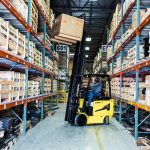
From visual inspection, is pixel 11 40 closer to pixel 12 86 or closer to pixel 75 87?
pixel 12 86

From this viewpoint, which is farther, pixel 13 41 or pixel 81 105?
pixel 81 105

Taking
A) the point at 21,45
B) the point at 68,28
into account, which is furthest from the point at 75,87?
the point at 21,45

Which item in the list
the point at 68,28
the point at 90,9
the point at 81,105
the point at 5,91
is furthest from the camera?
the point at 90,9

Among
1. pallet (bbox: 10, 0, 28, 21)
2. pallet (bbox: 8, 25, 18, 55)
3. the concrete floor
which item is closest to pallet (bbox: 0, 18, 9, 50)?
pallet (bbox: 8, 25, 18, 55)

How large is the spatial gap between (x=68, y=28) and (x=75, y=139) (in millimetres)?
3790

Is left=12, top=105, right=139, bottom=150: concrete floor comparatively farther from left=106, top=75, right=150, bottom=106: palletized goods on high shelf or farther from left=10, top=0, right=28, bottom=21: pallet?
left=10, top=0, right=28, bottom=21: pallet

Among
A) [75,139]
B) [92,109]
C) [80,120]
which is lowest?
[75,139]

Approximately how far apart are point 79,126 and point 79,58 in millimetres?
2703

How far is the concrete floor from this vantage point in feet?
18.0

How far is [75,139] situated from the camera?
628cm

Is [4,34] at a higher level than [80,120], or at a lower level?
higher

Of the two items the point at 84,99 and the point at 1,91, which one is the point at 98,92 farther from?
the point at 1,91

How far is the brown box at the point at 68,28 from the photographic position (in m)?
7.49

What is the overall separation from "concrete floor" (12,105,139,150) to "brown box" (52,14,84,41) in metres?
3.35
